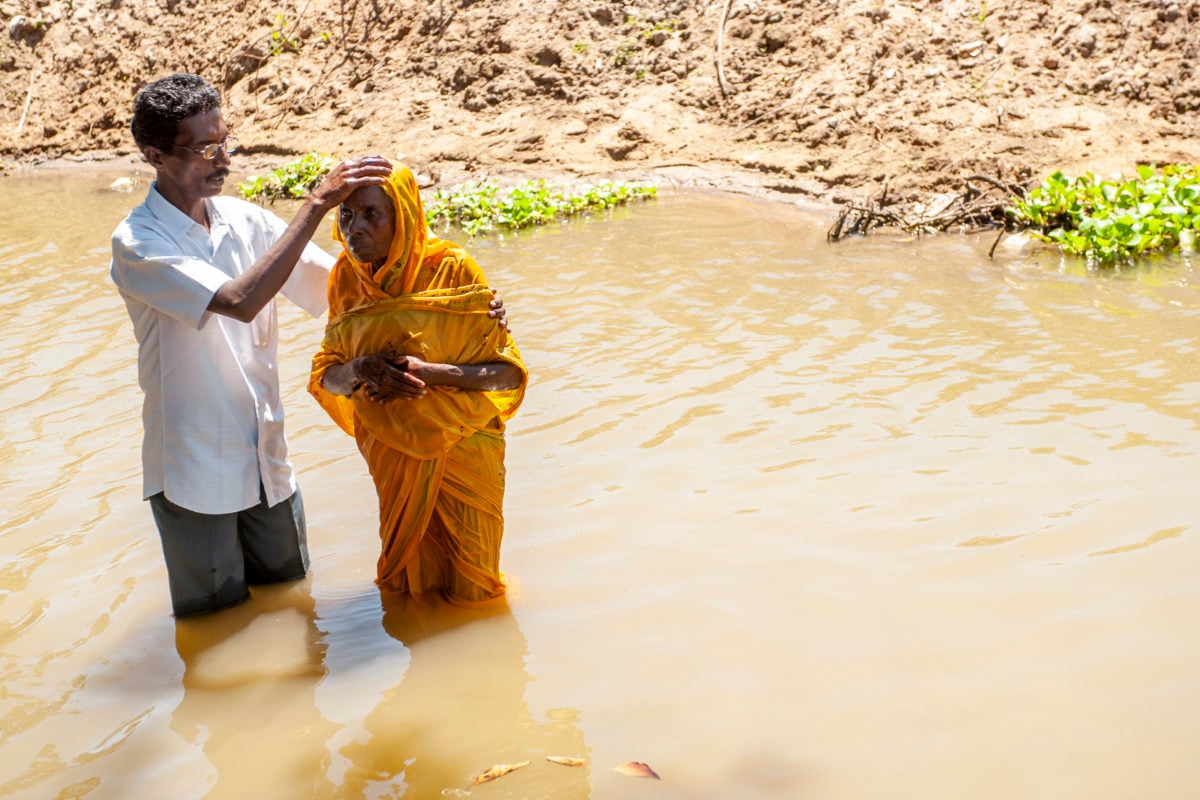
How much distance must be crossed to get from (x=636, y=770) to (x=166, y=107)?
2248 millimetres

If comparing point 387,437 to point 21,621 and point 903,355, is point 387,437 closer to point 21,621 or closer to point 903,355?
point 21,621

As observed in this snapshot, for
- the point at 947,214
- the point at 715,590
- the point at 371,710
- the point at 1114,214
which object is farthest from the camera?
the point at 947,214

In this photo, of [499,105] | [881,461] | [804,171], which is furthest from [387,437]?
[499,105]

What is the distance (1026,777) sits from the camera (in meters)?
2.81

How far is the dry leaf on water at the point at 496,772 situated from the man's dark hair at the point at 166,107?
199 centimetres

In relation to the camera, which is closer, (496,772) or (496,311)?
(496,772)

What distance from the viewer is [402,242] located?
325 cm

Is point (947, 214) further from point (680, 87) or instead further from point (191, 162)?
point (191, 162)

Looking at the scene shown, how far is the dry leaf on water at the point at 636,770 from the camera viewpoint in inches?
116

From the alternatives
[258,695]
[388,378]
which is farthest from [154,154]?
[258,695]

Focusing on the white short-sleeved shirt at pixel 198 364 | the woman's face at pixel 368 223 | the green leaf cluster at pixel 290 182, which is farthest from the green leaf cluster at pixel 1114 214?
the green leaf cluster at pixel 290 182

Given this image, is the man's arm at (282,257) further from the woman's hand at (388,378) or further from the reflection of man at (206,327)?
the woman's hand at (388,378)

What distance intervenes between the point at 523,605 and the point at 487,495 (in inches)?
21.3

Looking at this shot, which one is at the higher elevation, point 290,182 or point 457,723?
point 290,182
